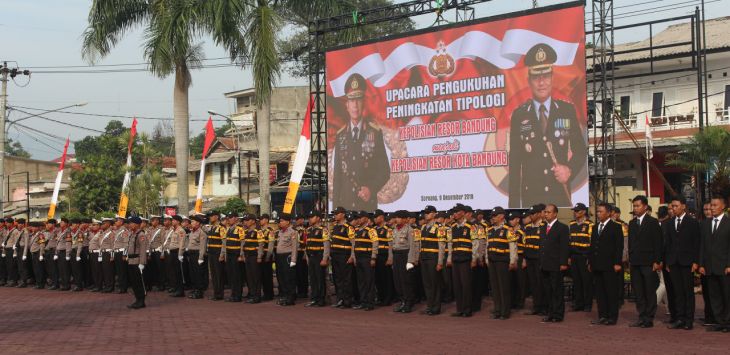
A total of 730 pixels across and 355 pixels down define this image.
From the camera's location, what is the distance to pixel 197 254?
18375 mm

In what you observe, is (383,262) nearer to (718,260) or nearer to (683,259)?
(683,259)

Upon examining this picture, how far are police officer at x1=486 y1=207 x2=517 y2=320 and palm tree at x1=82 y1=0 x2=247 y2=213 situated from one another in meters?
11.5

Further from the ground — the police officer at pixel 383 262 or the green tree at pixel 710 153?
the green tree at pixel 710 153

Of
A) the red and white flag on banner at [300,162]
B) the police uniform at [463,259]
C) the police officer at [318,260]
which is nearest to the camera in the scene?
the police uniform at [463,259]

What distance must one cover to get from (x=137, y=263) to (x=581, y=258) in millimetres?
7169

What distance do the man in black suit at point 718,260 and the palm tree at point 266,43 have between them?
1316 centimetres

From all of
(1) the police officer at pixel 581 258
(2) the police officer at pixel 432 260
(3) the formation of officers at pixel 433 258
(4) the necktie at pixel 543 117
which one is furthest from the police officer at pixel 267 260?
(1) the police officer at pixel 581 258

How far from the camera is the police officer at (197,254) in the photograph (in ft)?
59.2

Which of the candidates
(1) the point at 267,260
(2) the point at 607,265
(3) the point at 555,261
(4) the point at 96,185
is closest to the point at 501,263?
(3) the point at 555,261

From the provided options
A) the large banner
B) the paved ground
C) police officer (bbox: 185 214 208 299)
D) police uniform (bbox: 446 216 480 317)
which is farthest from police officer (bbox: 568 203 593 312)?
police officer (bbox: 185 214 208 299)

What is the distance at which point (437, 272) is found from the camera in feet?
46.3

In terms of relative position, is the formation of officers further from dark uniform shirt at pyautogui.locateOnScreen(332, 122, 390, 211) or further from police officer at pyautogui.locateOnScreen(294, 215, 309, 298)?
dark uniform shirt at pyautogui.locateOnScreen(332, 122, 390, 211)

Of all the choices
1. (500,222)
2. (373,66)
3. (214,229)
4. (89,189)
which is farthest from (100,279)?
(89,189)

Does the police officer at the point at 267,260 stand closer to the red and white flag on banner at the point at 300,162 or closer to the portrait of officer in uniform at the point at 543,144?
the red and white flag on banner at the point at 300,162
